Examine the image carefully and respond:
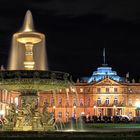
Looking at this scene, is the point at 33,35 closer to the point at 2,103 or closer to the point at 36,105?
the point at 36,105

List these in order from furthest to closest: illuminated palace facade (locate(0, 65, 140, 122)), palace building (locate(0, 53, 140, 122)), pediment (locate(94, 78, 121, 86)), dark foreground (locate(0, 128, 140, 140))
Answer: pediment (locate(94, 78, 121, 86)) < illuminated palace facade (locate(0, 65, 140, 122)) < palace building (locate(0, 53, 140, 122)) < dark foreground (locate(0, 128, 140, 140))

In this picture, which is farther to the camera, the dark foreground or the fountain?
the fountain

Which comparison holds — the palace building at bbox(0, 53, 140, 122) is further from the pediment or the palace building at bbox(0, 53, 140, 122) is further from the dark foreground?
the dark foreground

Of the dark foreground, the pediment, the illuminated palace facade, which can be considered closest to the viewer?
the dark foreground

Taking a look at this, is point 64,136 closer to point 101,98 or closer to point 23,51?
point 23,51

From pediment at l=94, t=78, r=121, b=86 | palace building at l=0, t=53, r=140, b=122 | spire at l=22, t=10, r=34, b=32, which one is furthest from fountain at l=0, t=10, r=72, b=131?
pediment at l=94, t=78, r=121, b=86

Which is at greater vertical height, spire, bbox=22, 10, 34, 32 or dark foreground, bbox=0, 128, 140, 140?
spire, bbox=22, 10, 34, 32

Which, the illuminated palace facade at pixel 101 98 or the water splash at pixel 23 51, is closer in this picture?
the water splash at pixel 23 51

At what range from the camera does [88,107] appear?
137750 millimetres

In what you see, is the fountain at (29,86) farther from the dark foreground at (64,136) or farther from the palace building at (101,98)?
the palace building at (101,98)

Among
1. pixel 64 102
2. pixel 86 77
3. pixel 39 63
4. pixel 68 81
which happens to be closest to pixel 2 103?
pixel 64 102

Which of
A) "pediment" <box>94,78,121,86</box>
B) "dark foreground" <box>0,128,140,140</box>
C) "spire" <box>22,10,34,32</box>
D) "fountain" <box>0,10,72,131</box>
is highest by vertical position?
"pediment" <box>94,78,121,86</box>

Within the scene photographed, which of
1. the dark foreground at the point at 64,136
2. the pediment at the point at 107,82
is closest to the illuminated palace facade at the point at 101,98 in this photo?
the pediment at the point at 107,82

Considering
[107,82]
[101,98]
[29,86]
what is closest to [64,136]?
[29,86]
